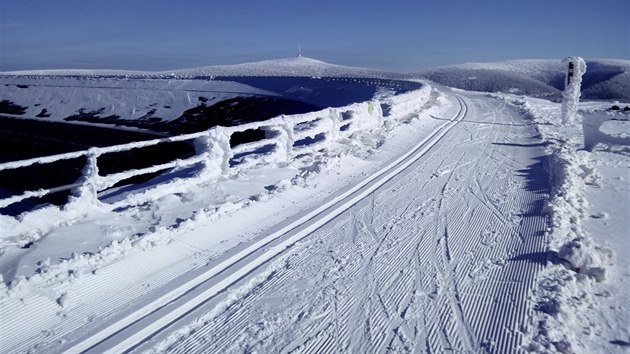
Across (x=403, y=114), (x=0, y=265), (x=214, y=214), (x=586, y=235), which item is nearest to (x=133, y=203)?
(x=214, y=214)

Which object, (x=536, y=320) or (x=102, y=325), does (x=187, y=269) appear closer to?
(x=102, y=325)

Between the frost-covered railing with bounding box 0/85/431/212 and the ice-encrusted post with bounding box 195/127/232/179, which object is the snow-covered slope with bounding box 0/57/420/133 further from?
the ice-encrusted post with bounding box 195/127/232/179

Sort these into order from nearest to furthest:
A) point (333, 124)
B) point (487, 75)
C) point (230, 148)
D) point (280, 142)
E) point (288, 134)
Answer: point (230, 148)
point (280, 142)
point (288, 134)
point (333, 124)
point (487, 75)

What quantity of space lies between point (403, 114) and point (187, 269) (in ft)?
51.0

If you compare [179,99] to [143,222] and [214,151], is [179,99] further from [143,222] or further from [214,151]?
[143,222]

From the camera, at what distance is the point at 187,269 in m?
5.08

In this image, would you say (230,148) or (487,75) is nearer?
(230,148)

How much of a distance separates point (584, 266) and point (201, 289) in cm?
409

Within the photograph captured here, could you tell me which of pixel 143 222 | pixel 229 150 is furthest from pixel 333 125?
pixel 143 222

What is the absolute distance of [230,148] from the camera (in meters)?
8.74

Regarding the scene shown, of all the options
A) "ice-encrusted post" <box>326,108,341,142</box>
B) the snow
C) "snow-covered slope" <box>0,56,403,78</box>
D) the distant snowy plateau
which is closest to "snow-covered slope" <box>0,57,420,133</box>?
the snow

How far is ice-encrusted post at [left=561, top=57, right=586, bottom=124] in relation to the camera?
18.0m

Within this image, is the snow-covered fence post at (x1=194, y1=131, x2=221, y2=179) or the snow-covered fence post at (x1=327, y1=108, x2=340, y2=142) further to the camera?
the snow-covered fence post at (x1=327, y1=108, x2=340, y2=142)

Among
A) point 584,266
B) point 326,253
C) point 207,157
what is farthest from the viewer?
point 207,157
